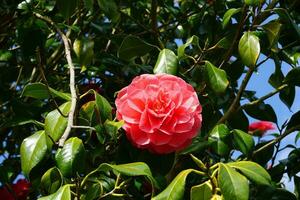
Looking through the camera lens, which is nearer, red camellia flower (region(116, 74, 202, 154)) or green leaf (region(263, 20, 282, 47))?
red camellia flower (region(116, 74, 202, 154))

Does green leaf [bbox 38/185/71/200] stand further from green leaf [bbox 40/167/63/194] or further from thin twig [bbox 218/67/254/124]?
thin twig [bbox 218/67/254/124]

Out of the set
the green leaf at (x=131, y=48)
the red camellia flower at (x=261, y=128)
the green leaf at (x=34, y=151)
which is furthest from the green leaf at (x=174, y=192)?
the red camellia flower at (x=261, y=128)

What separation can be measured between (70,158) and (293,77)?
74cm

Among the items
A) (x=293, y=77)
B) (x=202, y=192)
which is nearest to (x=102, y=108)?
(x=202, y=192)

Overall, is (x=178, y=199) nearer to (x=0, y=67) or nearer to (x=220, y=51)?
(x=220, y=51)

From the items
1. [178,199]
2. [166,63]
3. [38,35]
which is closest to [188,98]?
[166,63]

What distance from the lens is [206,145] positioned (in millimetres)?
Result: 1412

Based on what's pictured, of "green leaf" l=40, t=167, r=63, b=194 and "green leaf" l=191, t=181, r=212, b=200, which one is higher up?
"green leaf" l=191, t=181, r=212, b=200

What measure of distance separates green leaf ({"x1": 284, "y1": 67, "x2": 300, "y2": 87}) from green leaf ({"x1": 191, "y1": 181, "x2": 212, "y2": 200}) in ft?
2.06

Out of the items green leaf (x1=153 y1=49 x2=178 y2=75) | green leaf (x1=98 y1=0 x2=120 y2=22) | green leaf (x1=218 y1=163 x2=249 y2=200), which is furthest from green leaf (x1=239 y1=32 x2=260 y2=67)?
green leaf (x1=218 y1=163 x2=249 y2=200)

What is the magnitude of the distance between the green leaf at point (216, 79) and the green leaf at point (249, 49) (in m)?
0.06

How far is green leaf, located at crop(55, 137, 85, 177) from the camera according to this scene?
1125mm

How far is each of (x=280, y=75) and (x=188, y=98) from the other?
0.48 metres

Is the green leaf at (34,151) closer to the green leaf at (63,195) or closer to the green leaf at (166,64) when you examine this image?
the green leaf at (63,195)
